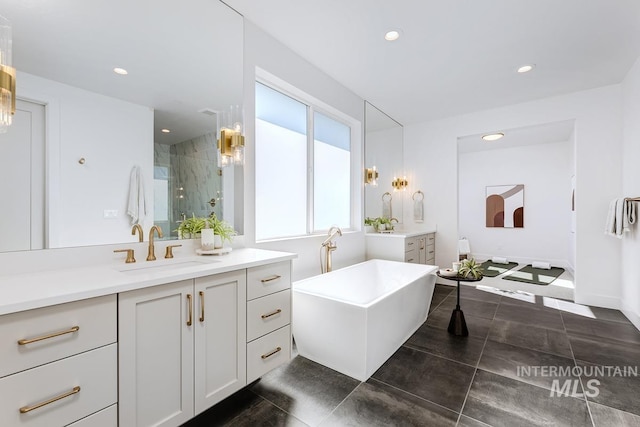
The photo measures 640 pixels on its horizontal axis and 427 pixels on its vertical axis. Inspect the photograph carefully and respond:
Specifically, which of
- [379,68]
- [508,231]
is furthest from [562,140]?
[379,68]

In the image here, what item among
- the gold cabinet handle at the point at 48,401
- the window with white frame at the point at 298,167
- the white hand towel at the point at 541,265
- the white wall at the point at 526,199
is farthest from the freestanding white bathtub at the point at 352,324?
the white wall at the point at 526,199

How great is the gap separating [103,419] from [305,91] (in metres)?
2.98

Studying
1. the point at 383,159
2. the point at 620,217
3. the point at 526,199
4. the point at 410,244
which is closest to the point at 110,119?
the point at 410,244

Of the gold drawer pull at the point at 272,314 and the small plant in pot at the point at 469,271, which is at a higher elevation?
the small plant in pot at the point at 469,271

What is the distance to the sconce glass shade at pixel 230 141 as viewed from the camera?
2.22 metres

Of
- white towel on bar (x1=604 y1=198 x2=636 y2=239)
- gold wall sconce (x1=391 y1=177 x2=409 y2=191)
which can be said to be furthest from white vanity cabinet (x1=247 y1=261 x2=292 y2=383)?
white towel on bar (x1=604 y1=198 x2=636 y2=239)

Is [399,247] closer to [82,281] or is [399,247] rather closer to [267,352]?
[267,352]

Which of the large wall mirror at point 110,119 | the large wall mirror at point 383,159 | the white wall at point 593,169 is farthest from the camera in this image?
the large wall mirror at point 383,159

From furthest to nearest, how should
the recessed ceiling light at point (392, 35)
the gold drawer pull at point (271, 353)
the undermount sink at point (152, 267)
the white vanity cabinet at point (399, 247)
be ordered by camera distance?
the white vanity cabinet at point (399, 247), the recessed ceiling light at point (392, 35), the gold drawer pull at point (271, 353), the undermount sink at point (152, 267)

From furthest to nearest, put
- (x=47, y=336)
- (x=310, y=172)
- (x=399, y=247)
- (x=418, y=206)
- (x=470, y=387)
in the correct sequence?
(x=418, y=206)
(x=399, y=247)
(x=310, y=172)
(x=470, y=387)
(x=47, y=336)

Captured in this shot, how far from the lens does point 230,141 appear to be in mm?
2230

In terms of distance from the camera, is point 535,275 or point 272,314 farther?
point 535,275

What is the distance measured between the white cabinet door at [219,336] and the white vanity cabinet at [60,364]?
0.37m

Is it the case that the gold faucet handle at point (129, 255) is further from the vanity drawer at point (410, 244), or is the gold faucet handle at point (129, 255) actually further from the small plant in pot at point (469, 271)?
the vanity drawer at point (410, 244)
